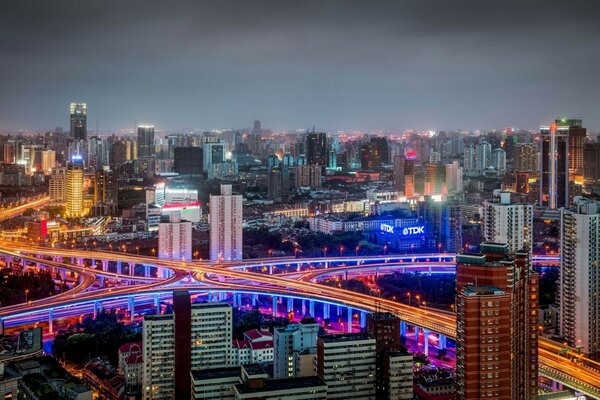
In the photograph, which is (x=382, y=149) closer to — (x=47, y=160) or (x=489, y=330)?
(x=47, y=160)

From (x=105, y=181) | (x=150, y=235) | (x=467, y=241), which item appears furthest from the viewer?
(x=105, y=181)

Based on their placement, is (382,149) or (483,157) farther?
(382,149)

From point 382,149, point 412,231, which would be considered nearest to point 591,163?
point 412,231

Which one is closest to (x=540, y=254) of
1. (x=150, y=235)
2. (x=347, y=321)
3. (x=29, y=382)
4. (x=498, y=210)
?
(x=498, y=210)

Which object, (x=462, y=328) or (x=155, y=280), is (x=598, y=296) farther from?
(x=155, y=280)

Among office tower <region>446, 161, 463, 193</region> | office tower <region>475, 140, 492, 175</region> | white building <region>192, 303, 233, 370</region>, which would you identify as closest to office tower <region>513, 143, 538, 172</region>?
office tower <region>446, 161, 463, 193</region>
